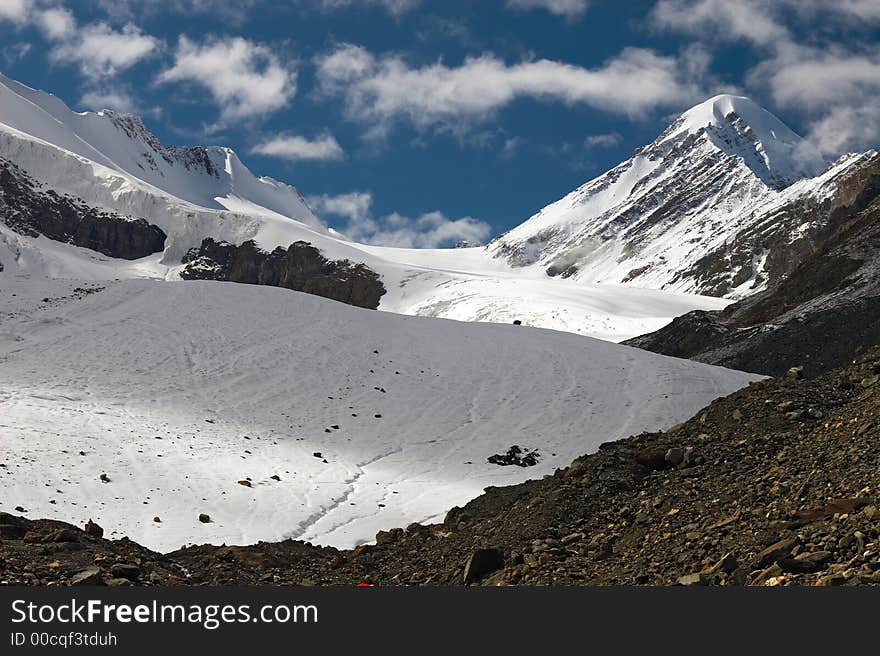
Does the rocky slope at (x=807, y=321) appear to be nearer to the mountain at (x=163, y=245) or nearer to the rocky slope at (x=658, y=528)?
the rocky slope at (x=658, y=528)

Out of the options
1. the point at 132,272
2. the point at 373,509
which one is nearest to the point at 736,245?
the point at 132,272

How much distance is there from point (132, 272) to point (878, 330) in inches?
5914

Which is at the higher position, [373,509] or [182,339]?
[182,339]

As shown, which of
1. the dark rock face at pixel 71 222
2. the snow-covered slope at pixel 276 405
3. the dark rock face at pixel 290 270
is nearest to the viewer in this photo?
the snow-covered slope at pixel 276 405

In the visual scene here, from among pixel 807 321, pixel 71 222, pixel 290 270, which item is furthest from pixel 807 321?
pixel 71 222

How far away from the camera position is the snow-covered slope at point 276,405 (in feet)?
62.1

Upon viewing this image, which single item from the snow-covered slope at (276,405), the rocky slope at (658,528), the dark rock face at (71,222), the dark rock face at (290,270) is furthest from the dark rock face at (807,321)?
the dark rock face at (71,222)

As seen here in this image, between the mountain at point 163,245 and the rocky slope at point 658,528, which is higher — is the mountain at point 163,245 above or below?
above

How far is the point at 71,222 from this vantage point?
180500mm

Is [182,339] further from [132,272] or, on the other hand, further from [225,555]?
[132,272]

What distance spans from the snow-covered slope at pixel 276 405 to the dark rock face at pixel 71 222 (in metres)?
148

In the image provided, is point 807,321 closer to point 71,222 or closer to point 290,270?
point 290,270

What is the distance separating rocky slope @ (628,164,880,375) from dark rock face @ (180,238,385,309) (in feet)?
275

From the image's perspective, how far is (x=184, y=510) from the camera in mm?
18281
